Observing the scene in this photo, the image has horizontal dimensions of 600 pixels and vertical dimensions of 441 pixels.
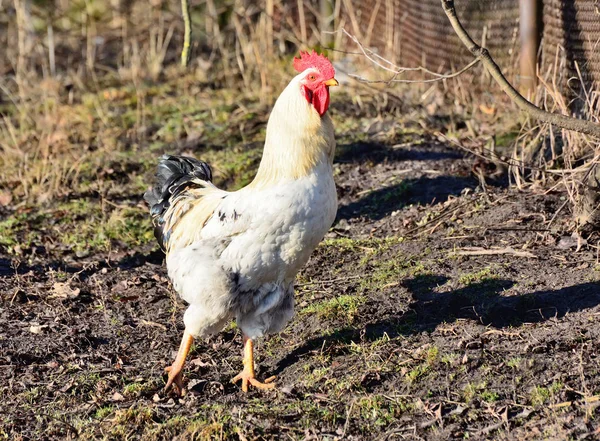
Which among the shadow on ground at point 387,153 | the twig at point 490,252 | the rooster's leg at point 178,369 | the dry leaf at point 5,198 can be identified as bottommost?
the rooster's leg at point 178,369

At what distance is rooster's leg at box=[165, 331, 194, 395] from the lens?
399cm

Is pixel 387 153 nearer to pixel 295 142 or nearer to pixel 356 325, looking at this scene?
pixel 356 325

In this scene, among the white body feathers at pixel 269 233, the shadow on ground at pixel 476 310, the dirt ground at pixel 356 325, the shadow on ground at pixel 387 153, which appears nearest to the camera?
the dirt ground at pixel 356 325

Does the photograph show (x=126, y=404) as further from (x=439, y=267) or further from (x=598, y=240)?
(x=598, y=240)

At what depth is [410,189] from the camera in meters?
6.15

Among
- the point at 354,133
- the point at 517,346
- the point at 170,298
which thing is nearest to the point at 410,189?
the point at 354,133

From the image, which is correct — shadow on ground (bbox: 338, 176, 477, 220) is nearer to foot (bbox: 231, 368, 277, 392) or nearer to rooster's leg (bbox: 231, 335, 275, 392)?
rooster's leg (bbox: 231, 335, 275, 392)

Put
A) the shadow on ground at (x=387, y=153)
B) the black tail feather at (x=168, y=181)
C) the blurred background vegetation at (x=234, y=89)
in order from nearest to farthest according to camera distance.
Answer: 1. the black tail feather at (x=168, y=181)
2. the blurred background vegetation at (x=234, y=89)
3. the shadow on ground at (x=387, y=153)

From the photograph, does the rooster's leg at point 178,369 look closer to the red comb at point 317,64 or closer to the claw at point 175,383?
the claw at point 175,383

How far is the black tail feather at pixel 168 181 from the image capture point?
4.69 meters

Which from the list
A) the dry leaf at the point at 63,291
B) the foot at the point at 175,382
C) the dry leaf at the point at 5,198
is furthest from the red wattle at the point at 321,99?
the dry leaf at the point at 5,198

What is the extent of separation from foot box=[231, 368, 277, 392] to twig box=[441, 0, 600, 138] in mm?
1818

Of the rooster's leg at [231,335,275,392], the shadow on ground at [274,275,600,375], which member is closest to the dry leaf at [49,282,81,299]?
the rooster's leg at [231,335,275,392]

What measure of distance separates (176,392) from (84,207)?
122 inches
